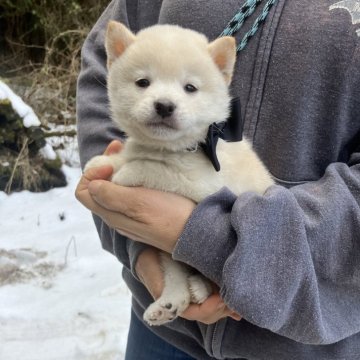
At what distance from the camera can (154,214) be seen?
105cm

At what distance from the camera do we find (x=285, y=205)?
1.00 metres

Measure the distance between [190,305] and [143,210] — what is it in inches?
8.4

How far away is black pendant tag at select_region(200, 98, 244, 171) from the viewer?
1128mm

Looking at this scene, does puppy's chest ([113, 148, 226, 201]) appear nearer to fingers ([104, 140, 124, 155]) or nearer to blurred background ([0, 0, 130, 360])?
fingers ([104, 140, 124, 155])

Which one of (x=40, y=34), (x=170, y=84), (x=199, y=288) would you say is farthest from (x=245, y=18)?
(x=40, y=34)

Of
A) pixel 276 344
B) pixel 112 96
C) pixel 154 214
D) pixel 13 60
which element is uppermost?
pixel 112 96

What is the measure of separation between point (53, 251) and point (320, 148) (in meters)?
2.30

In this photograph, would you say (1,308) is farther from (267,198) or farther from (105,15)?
(267,198)

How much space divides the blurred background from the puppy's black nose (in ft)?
5.26

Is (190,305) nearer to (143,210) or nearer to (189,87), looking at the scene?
(143,210)

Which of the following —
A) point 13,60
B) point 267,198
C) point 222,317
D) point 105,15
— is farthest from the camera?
point 13,60

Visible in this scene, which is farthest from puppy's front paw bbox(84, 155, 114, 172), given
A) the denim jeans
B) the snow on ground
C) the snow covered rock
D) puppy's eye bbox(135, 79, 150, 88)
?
the snow covered rock

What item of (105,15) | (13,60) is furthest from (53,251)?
(13,60)

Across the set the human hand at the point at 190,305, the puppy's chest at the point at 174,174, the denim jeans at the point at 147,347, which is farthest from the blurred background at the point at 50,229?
the puppy's chest at the point at 174,174
